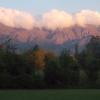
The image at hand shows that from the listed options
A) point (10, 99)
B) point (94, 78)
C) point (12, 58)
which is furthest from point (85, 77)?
point (10, 99)

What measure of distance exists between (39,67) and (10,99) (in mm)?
33794

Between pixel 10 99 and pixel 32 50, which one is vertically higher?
pixel 32 50

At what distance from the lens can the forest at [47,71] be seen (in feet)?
192

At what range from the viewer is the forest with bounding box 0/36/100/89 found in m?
58.5

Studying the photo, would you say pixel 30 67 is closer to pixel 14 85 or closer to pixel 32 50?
pixel 14 85

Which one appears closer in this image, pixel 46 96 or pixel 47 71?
pixel 46 96

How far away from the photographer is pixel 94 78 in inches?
2527

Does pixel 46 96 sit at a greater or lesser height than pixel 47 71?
lesser

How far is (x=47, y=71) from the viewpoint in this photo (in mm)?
62250

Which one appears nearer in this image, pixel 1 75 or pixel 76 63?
pixel 1 75

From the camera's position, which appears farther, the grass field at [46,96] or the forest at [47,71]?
the forest at [47,71]

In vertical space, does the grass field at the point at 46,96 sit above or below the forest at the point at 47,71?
below

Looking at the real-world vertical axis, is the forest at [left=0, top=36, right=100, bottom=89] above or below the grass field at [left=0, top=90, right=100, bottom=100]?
above

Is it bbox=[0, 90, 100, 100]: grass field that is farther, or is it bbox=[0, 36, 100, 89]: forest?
bbox=[0, 36, 100, 89]: forest
